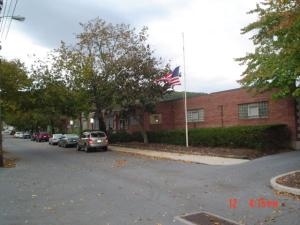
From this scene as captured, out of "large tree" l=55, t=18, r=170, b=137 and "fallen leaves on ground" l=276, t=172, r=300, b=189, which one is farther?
"large tree" l=55, t=18, r=170, b=137

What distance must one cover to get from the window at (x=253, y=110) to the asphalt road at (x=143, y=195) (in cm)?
730

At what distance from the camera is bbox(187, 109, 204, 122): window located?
31.9 m

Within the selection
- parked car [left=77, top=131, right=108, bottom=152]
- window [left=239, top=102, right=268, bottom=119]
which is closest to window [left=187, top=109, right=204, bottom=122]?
window [left=239, top=102, right=268, bottom=119]

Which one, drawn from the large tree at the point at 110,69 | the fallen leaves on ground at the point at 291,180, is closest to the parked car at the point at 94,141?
the large tree at the point at 110,69

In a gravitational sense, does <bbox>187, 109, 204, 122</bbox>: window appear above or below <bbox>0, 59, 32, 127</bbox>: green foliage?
below

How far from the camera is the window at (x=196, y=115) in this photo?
31.9 m

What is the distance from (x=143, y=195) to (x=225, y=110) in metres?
18.3

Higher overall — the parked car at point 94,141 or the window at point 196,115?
the window at point 196,115

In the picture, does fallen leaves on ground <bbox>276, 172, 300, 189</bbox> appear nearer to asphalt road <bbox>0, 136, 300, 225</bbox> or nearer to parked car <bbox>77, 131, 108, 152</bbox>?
asphalt road <bbox>0, 136, 300, 225</bbox>

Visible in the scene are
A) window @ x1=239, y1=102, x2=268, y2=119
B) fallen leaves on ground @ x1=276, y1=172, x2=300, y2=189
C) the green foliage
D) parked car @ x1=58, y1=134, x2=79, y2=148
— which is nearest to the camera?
fallen leaves on ground @ x1=276, y1=172, x2=300, y2=189

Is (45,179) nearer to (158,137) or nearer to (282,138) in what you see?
(282,138)

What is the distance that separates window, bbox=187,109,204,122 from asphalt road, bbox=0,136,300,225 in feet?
42.5

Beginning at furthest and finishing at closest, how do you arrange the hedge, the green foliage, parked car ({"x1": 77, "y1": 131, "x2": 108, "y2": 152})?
1. parked car ({"x1": 77, "y1": 131, "x2": 108, "y2": 152})
2. the green foliage
3. the hedge

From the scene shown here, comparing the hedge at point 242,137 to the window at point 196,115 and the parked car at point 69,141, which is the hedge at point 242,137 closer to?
the window at point 196,115
